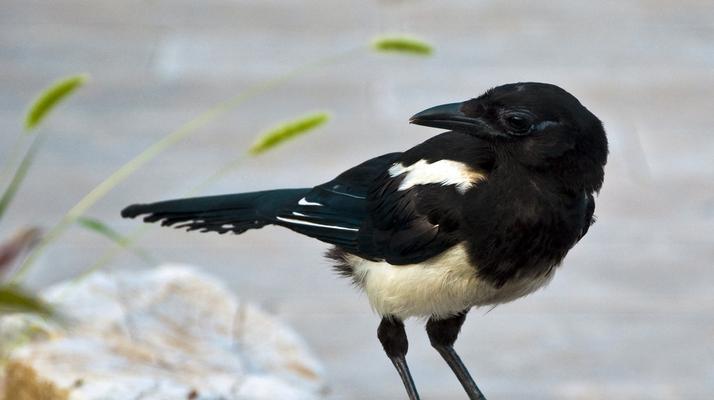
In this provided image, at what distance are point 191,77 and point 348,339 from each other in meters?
1.39

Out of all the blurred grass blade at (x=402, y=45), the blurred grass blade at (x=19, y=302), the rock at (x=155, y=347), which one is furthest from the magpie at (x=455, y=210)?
the blurred grass blade at (x=19, y=302)

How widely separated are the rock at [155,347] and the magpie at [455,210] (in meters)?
0.28

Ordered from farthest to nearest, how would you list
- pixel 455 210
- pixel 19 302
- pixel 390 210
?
pixel 390 210 < pixel 455 210 < pixel 19 302

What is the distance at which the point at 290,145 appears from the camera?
369 centimetres

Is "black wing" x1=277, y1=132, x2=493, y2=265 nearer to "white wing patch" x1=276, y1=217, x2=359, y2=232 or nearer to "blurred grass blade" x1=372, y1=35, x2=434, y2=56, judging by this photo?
"white wing patch" x1=276, y1=217, x2=359, y2=232

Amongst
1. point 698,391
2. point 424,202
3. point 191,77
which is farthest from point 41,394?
point 191,77

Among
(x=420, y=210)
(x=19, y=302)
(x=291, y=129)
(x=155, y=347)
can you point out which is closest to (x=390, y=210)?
(x=420, y=210)

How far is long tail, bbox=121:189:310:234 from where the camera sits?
1611 millimetres

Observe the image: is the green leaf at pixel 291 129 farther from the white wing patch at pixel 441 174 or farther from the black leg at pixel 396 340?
the black leg at pixel 396 340

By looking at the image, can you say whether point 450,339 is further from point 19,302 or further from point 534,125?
point 19,302

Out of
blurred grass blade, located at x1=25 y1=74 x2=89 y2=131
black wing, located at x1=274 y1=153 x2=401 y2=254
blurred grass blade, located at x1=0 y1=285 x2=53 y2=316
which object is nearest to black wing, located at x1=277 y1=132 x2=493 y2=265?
black wing, located at x1=274 y1=153 x2=401 y2=254

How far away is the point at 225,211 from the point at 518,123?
0.45 m

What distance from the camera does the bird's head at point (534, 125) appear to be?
4.38 ft

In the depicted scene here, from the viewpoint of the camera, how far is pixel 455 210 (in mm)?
1439
